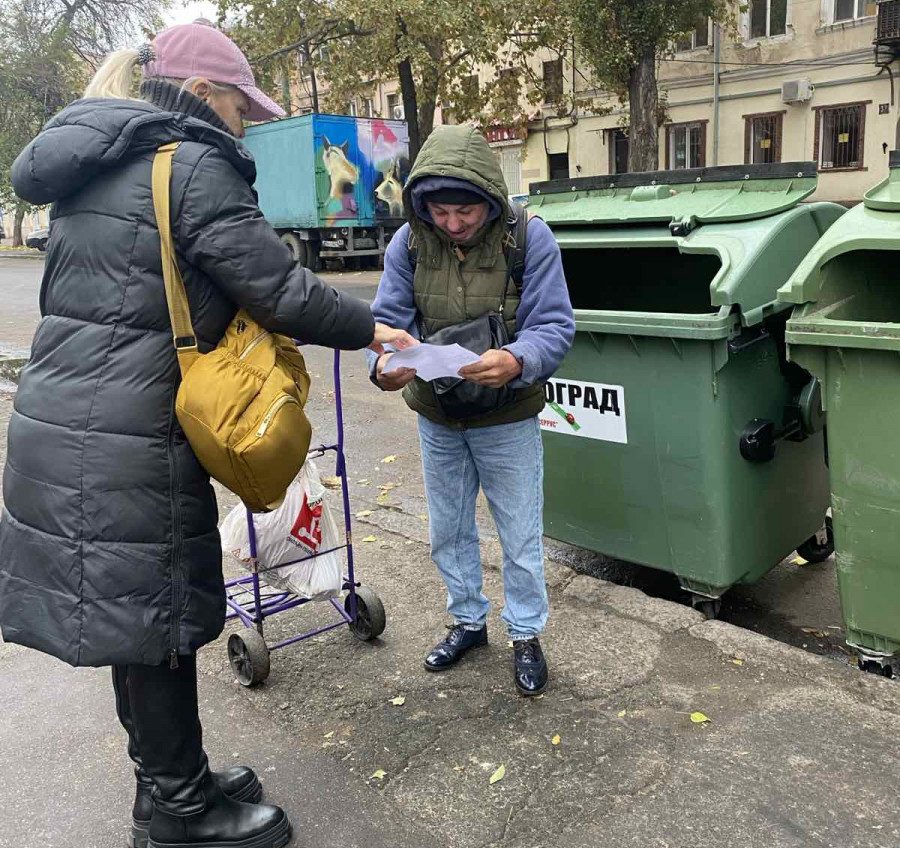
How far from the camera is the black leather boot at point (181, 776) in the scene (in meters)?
1.97

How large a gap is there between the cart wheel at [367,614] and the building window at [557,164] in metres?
25.0

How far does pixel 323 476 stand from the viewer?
17.4 feet

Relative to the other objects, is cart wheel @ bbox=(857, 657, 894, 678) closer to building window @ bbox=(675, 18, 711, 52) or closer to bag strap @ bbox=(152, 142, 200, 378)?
bag strap @ bbox=(152, 142, 200, 378)

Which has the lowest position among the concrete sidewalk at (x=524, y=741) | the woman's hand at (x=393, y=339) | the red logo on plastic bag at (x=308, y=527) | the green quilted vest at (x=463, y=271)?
the concrete sidewalk at (x=524, y=741)

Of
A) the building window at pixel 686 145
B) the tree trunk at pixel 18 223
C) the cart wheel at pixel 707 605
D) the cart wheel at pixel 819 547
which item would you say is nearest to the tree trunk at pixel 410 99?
the building window at pixel 686 145

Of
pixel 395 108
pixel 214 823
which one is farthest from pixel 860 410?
pixel 395 108

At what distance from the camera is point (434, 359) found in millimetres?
2402

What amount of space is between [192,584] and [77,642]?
254 millimetres

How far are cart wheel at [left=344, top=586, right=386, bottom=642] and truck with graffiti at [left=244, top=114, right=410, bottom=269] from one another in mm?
14611

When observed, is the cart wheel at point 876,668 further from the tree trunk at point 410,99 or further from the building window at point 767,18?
the building window at point 767,18

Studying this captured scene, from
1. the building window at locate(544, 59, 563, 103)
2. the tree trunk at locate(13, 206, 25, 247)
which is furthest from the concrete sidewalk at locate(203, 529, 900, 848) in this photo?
the tree trunk at locate(13, 206, 25, 247)

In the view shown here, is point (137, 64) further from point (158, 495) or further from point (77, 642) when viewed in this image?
point (77, 642)

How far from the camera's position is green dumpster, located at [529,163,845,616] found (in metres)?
3.08

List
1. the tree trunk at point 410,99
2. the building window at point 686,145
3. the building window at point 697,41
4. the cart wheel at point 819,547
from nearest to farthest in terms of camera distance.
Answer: the cart wheel at point 819,547, the tree trunk at point 410,99, the building window at point 697,41, the building window at point 686,145
